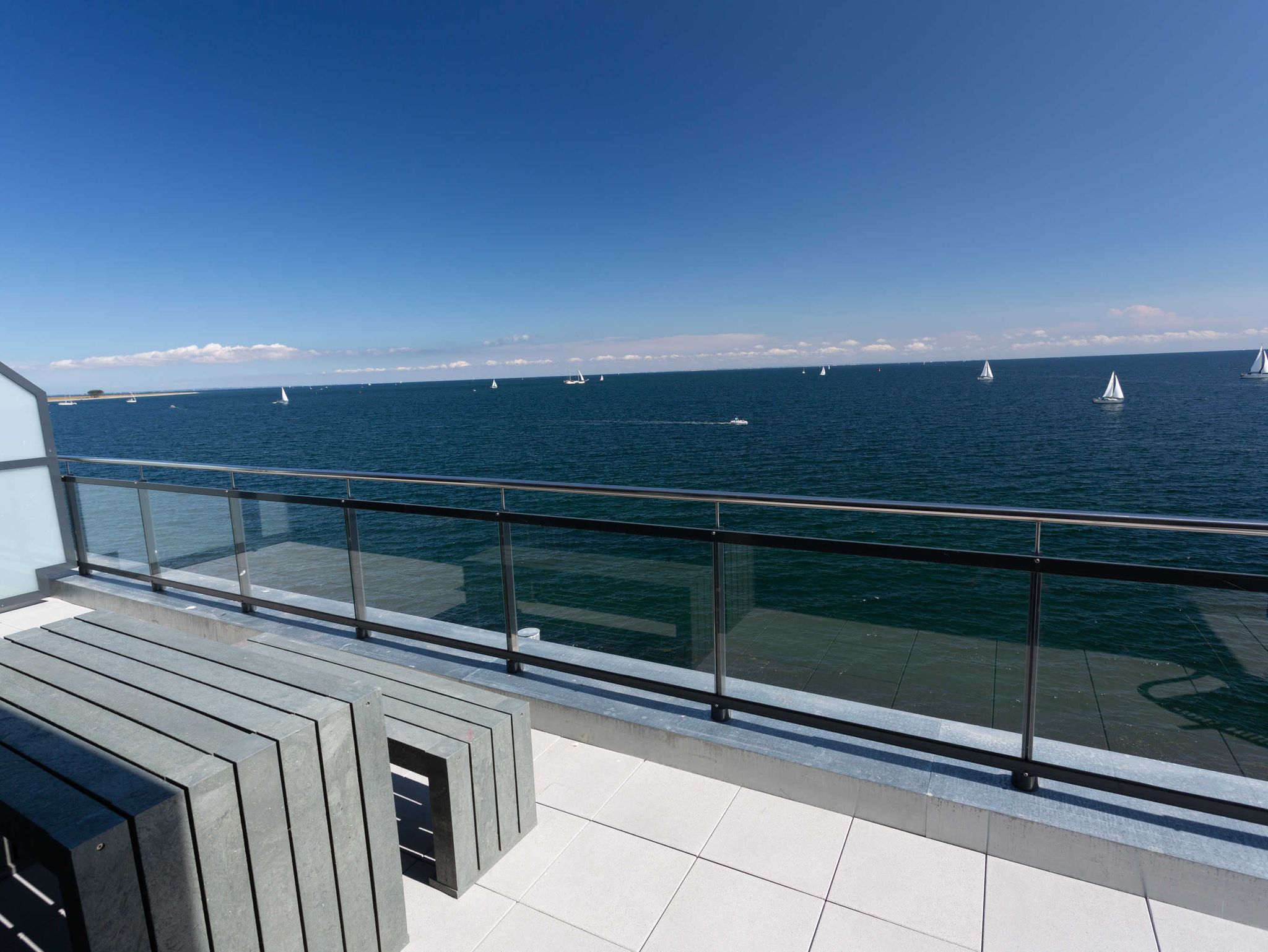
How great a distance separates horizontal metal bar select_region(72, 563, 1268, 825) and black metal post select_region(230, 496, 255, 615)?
601 millimetres

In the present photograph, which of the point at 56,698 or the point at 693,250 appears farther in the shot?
the point at 693,250

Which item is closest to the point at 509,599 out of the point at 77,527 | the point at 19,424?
the point at 77,527

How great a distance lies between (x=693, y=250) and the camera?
63.0 m

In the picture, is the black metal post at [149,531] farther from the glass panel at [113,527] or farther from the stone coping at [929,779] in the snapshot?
the stone coping at [929,779]

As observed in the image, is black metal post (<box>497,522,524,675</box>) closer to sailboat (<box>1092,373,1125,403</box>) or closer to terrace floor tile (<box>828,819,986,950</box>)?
terrace floor tile (<box>828,819,986,950</box>)

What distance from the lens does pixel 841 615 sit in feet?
9.12

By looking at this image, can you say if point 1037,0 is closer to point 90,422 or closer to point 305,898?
point 305,898

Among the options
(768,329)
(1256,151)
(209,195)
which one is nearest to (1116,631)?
(209,195)

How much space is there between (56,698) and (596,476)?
112ft

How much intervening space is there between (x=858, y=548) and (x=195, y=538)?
15.3ft

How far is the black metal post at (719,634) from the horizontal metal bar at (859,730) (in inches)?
1.8

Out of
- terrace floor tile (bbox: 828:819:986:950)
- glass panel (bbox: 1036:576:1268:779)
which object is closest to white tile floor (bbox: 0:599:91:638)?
terrace floor tile (bbox: 828:819:986:950)

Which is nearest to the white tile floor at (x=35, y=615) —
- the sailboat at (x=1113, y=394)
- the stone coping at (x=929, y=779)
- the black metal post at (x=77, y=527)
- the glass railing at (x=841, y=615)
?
the black metal post at (x=77, y=527)

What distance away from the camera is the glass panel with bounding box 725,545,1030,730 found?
2480mm
